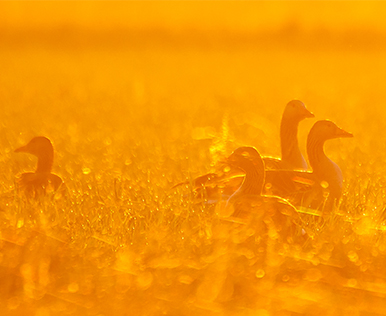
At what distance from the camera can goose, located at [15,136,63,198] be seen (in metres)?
5.78

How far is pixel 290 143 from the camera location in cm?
656

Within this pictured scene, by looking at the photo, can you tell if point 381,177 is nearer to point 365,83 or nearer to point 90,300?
→ point 90,300

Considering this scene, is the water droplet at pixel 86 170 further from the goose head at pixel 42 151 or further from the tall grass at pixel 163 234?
the goose head at pixel 42 151

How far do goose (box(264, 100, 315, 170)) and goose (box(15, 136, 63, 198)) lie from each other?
1.89m

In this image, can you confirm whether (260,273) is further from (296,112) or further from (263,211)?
(296,112)

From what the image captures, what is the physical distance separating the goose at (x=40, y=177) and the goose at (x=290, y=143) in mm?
1892

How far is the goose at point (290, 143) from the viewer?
244 inches

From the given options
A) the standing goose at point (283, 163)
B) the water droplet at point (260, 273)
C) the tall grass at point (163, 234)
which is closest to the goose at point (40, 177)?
the tall grass at point (163, 234)

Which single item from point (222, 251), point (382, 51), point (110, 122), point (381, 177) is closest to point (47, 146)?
point (222, 251)

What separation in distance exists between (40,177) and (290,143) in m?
2.36

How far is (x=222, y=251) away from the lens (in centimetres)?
479

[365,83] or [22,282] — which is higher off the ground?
[365,83]

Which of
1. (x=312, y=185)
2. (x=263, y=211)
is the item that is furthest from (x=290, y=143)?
(x=263, y=211)

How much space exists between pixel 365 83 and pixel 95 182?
1341 centimetres
